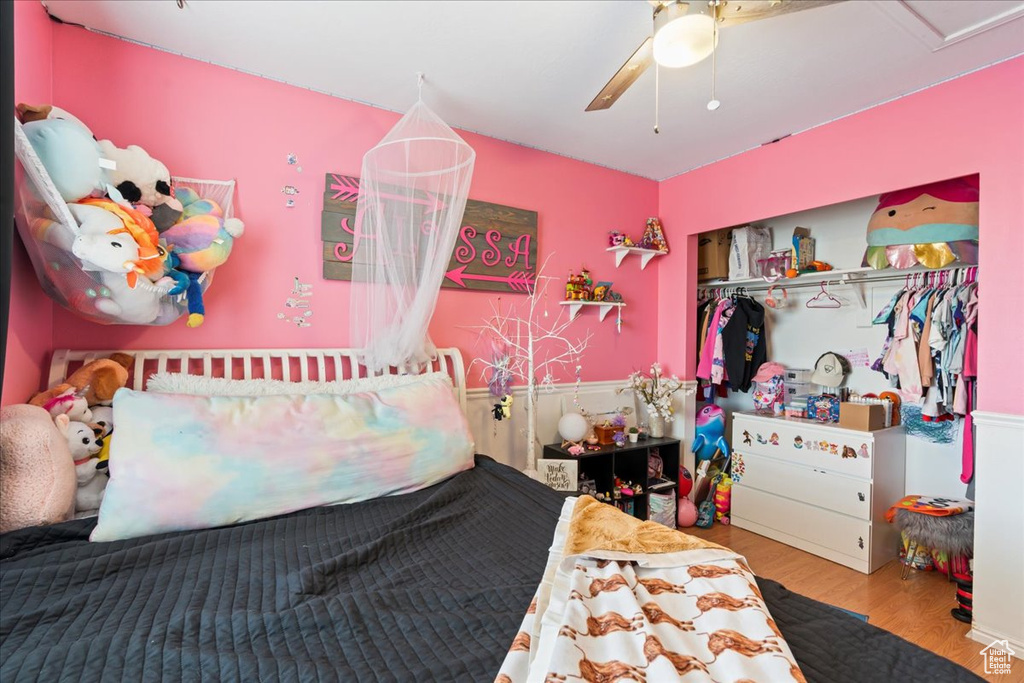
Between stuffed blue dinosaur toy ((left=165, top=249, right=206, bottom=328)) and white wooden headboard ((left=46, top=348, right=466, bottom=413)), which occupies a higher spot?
stuffed blue dinosaur toy ((left=165, top=249, right=206, bottom=328))

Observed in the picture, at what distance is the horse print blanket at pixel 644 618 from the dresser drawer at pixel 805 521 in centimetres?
238

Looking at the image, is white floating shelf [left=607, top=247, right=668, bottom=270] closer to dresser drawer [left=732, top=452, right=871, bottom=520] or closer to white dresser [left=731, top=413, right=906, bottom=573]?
white dresser [left=731, top=413, right=906, bottom=573]

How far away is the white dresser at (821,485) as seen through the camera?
2.89 meters

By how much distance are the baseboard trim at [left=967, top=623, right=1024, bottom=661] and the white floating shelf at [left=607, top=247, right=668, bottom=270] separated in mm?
2704

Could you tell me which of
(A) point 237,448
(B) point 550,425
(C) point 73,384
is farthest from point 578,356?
(C) point 73,384

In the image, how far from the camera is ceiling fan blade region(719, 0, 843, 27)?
1474mm

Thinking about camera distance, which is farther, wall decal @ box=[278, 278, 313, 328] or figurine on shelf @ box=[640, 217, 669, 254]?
figurine on shelf @ box=[640, 217, 669, 254]

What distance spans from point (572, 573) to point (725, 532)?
2849 mm

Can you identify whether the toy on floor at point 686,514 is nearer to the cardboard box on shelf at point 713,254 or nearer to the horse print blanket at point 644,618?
the cardboard box on shelf at point 713,254

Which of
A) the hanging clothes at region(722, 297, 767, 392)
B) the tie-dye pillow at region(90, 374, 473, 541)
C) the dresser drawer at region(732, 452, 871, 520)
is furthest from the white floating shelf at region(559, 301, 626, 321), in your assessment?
the tie-dye pillow at region(90, 374, 473, 541)

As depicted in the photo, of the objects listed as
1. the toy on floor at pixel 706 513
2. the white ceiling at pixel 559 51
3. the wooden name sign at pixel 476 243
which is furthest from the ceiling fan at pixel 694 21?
the toy on floor at pixel 706 513

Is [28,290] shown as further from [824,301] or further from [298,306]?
→ [824,301]

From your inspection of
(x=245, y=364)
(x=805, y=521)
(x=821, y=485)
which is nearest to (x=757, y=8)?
(x=245, y=364)

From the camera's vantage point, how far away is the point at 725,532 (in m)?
3.46
